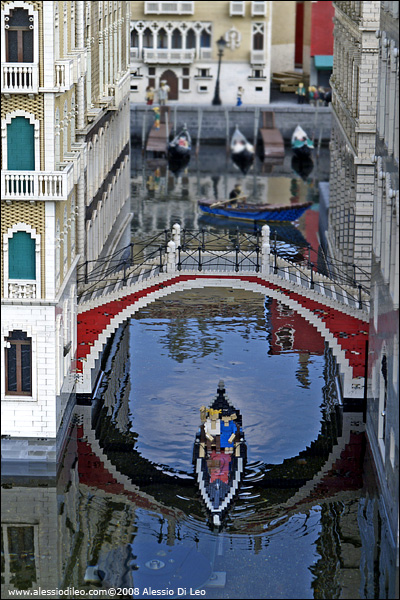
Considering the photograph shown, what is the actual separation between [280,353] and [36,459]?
19040 millimetres

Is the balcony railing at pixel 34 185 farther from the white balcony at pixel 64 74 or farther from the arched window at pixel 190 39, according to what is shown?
the arched window at pixel 190 39

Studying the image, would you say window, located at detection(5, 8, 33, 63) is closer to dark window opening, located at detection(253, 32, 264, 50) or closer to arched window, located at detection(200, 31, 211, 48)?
arched window, located at detection(200, 31, 211, 48)

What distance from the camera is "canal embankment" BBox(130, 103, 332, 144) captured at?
411 feet

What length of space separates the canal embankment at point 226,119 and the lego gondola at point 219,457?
7787 centimetres

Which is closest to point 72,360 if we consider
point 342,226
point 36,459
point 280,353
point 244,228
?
point 36,459

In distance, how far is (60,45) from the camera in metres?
49.4

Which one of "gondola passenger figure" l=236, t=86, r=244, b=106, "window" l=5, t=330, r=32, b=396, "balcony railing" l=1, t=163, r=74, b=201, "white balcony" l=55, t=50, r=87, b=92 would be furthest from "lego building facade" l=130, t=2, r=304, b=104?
"balcony railing" l=1, t=163, r=74, b=201

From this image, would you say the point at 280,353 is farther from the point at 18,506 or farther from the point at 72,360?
the point at 18,506

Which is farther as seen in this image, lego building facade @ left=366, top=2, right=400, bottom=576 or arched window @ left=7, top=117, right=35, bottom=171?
arched window @ left=7, top=117, right=35, bottom=171

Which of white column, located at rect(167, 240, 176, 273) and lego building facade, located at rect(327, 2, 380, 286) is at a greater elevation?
lego building facade, located at rect(327, 2, 380, 286)

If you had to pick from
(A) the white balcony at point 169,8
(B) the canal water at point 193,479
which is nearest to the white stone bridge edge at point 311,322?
(B) the canal water at point 193,479

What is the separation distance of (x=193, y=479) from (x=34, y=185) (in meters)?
12.9

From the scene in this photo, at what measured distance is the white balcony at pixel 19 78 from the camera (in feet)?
152

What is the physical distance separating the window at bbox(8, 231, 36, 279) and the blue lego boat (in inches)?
1817
